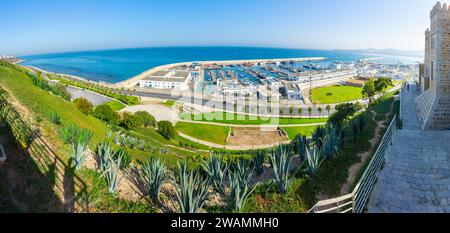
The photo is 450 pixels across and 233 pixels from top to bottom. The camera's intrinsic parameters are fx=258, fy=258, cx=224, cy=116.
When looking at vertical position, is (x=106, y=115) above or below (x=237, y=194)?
below

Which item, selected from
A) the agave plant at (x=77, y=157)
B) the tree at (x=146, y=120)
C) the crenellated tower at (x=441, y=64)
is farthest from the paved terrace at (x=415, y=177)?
the tree at (x=146, y=120)

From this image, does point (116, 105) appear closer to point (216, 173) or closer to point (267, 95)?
point (267, 95)

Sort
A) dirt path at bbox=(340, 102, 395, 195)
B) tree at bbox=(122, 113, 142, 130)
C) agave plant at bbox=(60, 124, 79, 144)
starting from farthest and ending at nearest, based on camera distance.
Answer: tree at bbox=(122, 113, 142, 130), agave plant at bbox=(60, 124, 79, 144), dirt path at bbox=(340, 102, 395, 195)

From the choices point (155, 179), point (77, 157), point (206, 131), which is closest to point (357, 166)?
point (155, 179)

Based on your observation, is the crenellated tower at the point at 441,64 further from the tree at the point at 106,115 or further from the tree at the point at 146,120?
the tree at the point at 146,120

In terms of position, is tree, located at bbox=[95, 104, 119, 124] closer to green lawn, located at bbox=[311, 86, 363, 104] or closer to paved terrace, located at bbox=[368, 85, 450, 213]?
paved terrace, located at bbox=[368, 85, 450, 213]

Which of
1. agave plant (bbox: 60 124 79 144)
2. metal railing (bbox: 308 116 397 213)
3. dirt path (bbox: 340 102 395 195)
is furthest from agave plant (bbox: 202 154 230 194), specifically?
agave plant (bbox: 60 124 79 144)
